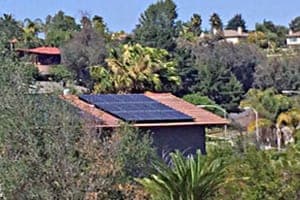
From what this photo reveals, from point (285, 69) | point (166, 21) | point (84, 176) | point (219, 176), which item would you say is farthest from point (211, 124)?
point (166, 21)

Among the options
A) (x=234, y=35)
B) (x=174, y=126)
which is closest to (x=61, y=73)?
(x=174, y=126)

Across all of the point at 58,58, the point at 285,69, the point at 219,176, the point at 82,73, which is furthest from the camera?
the point at 58,58

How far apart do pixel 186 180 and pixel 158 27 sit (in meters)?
68.2

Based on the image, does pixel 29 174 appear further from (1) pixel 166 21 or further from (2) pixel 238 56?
(1) pixel 166 21

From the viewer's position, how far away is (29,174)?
42.9 feet

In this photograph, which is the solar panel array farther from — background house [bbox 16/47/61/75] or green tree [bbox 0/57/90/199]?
background house [bbox 16/47/61/75]

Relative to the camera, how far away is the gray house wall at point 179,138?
80.1 ft

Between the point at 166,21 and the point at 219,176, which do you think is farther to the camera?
the point at 166,21

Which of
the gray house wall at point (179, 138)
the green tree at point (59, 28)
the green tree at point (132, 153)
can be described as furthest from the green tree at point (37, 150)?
the green tree at point (59, 28)

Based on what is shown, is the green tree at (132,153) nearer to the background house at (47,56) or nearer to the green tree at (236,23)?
the background house at (47,56)

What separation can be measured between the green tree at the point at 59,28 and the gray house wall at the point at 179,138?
5906 cm

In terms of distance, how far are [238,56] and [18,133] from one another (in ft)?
222

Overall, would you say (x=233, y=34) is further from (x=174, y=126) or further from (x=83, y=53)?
(x=174, y=126)

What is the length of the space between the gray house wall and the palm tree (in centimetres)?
639
